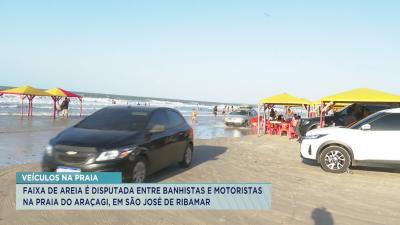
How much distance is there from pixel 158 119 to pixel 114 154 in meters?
1.91

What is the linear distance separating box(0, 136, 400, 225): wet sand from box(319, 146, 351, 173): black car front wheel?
24 centimetres

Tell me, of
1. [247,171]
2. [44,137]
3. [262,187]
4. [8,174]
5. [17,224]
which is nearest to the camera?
[17,224]

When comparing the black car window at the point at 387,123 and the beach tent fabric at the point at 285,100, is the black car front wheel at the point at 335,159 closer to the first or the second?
the black car window at the point at 387,123

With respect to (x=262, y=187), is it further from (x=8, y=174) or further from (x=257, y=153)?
(x=257, y=153)

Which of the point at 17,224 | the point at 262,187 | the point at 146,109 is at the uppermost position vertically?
the point at 146,109

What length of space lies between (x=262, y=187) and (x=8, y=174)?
18.1 feet

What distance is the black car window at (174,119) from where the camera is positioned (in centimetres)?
886

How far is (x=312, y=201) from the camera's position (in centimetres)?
662

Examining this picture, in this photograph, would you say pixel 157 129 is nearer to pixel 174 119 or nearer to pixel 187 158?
pixel 174 119

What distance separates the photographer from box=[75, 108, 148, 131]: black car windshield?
7.58 meters

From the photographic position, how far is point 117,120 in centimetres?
789

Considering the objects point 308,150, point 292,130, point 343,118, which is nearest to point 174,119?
point 308,150

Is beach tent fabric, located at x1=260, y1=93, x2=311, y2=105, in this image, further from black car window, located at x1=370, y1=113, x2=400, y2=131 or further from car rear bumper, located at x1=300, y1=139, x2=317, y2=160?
black car window, located at x1=370, y1=113, x2=400, y2=131

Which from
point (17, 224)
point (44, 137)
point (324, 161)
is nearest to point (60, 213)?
point (17, 224)
